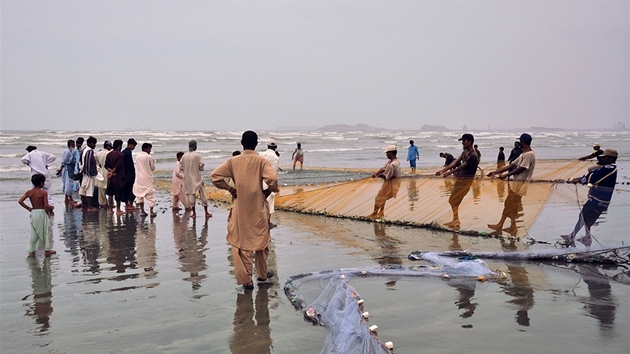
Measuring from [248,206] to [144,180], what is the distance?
7231 millimetres

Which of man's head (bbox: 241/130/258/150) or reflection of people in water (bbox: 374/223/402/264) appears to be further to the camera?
reflection of people in water (bbox: 374/223/402/264)

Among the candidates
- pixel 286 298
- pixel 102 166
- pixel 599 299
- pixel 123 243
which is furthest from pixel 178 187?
pixel 599 299

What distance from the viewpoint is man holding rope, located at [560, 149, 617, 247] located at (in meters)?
7.74

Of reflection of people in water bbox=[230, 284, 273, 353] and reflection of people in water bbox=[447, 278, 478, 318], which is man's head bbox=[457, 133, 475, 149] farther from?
reflection of people in water bbox=[230, 284, 273, 353]

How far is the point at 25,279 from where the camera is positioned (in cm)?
703

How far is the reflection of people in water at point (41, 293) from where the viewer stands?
215 inches

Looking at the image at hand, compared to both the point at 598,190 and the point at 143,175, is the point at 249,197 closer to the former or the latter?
the point at 598,190

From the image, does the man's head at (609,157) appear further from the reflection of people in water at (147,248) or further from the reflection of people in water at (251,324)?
the reflection of people in water at (147,248)

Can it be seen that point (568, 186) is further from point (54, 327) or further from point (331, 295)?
point (54, 327)

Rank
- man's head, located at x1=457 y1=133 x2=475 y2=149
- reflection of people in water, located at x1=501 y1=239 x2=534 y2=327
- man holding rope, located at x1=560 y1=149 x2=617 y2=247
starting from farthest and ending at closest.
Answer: man's head, located at x1=457 y1=133 x2=475 y2=149 → man holding rope, located at x1=560 y1=149 x2=617 y2=247 → reflection of people in water, located at x1=501 y1=239 x2=534 y2=327

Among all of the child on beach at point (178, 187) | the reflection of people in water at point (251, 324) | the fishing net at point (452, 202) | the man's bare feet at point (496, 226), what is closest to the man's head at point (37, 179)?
the reflection of people in water at point (251, 324)

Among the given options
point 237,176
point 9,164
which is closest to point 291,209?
point 237,176

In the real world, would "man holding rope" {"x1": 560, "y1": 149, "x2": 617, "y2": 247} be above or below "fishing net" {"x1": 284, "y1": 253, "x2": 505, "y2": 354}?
above

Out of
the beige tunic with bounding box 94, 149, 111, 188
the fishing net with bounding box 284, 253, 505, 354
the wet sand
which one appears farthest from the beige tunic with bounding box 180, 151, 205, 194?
the fishing net with bounding box 284, 253, 505, 354
